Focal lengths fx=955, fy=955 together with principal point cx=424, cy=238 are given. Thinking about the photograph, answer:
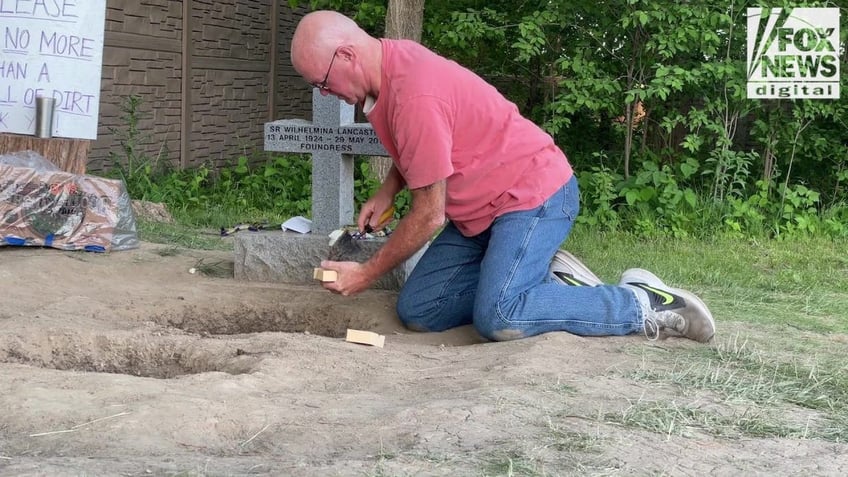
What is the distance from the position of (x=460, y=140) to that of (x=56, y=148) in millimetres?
3371

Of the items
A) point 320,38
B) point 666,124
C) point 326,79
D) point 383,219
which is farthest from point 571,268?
point 666,124

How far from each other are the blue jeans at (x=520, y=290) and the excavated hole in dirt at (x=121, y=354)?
3.32 ft

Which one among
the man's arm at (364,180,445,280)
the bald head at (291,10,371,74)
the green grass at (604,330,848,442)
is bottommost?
the green grass at (604,330,848,442)

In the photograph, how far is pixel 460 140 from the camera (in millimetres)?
3865

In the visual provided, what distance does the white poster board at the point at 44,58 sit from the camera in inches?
241

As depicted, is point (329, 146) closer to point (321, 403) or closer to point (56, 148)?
point (56, 148)

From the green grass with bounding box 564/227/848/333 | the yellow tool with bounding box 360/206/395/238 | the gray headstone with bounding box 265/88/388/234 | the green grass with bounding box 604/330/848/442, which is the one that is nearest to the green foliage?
the green grass with bounding box 564/227/848/333

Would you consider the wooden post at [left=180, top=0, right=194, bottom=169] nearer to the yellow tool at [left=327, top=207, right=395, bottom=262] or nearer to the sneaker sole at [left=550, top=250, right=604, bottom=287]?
the yellow tool at [left=327, top=207, right=395, bottom=262]

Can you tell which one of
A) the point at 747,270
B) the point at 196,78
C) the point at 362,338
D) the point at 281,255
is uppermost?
the point at 196,78

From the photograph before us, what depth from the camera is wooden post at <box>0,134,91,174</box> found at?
6.07 metres

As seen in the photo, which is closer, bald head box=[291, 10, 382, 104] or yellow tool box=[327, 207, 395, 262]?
bald head box=[291, 10, 382, 104]

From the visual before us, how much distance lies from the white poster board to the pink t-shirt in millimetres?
3182

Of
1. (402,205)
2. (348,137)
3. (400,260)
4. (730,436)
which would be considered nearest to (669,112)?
(402,205)

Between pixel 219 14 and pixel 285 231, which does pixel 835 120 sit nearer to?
pixel 285 231
